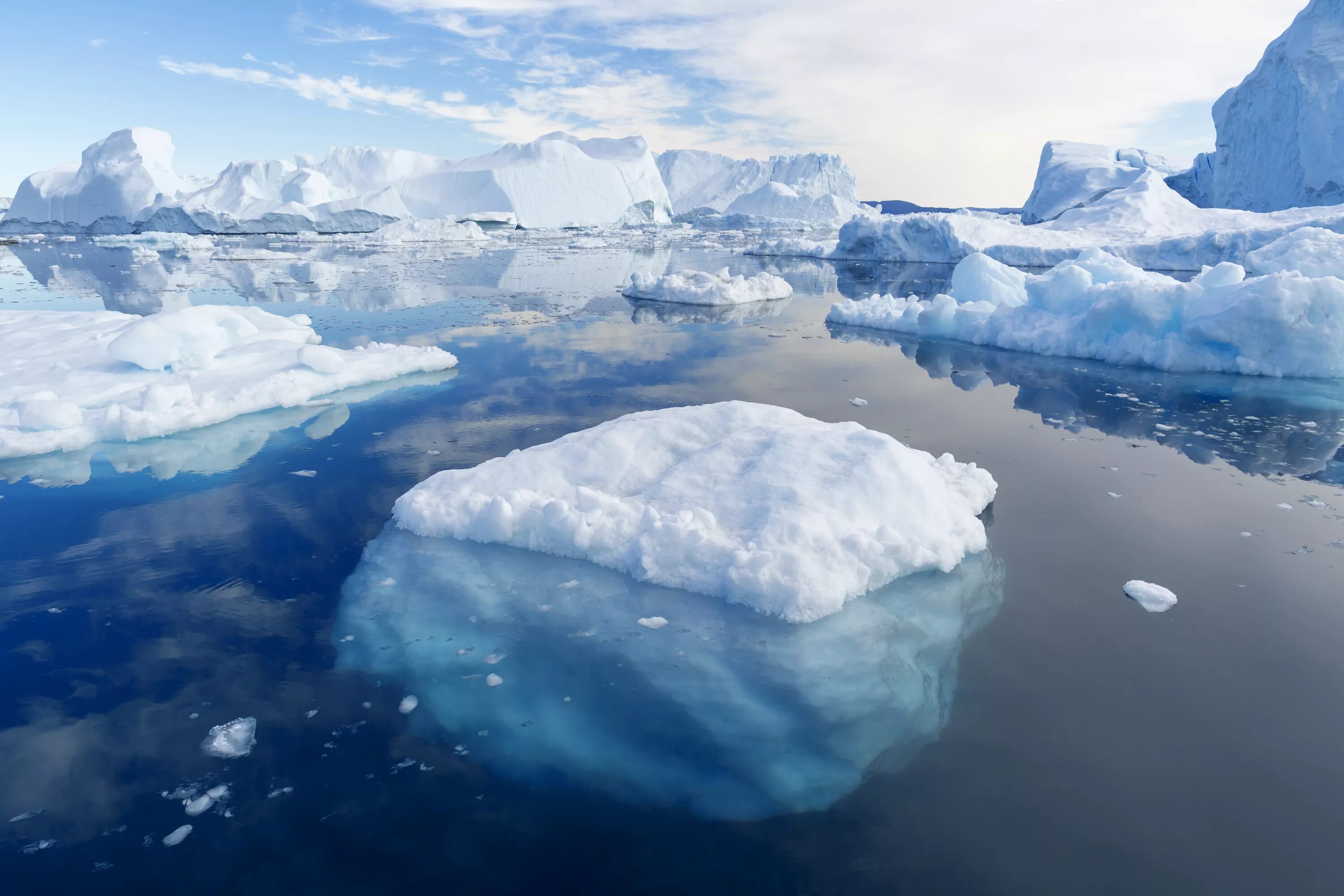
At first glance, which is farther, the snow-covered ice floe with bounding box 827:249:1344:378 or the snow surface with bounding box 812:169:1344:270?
the snow surface with bounding box 812:169:1344:270

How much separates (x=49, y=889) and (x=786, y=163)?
8839cm

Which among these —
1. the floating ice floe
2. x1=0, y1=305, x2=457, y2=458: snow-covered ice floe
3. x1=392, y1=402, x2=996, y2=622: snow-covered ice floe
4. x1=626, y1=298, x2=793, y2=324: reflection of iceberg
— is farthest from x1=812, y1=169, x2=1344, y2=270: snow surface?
the floating ice floe

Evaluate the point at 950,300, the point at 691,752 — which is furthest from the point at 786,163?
the point at 691,752

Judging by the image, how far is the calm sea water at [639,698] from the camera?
281cm

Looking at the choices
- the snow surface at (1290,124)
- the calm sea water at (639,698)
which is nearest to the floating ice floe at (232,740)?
the calm sea water at (639,698)

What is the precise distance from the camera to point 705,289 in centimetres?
1797

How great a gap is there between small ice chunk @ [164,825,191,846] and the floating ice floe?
38 cm

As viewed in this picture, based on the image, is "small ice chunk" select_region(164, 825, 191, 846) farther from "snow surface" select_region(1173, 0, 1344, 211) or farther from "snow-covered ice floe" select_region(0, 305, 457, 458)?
"snow surface" select_region(1173, 0, 1344, 211)

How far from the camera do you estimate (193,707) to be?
11.8 feet

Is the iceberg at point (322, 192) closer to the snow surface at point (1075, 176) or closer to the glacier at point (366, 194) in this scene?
the glacier at point (366, 194)

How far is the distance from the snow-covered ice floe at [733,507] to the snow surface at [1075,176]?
4064cm

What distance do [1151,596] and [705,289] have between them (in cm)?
1445

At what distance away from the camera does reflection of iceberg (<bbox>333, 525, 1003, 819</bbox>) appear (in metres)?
3.24

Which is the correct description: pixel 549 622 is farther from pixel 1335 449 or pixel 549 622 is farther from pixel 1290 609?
pixel 1335 449
